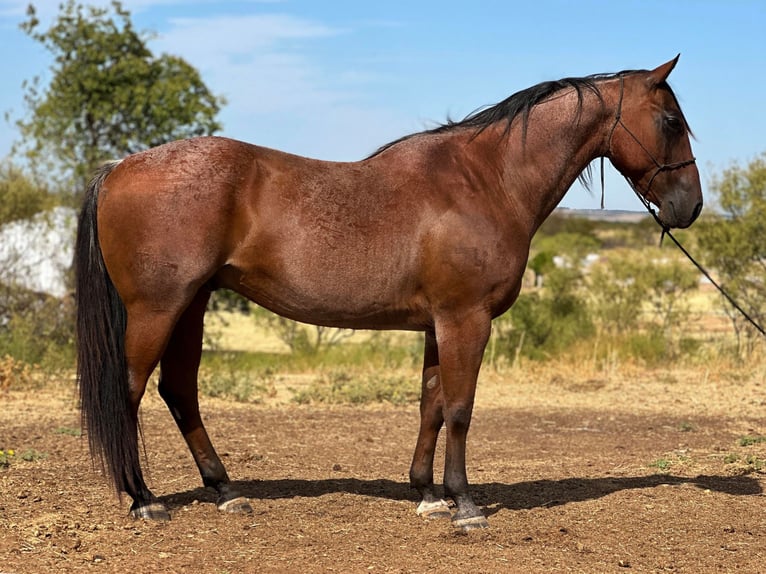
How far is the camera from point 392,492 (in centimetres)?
635

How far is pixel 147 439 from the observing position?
8117 mm

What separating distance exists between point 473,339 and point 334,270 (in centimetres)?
84

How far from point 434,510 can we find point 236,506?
1.15 metres

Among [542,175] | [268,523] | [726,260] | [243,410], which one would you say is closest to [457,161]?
[542,175]

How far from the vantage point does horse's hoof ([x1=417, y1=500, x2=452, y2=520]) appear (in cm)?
569

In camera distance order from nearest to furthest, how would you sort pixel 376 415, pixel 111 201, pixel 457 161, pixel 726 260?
pixel 111 201 < pixel 457 161 < pixel 376 415 < pixel 726 260

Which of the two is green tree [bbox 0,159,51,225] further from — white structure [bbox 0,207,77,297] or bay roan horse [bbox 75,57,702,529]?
bay roan horse [bbox 75,57,702,529]

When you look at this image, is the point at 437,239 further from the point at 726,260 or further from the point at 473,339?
the point at 726,260

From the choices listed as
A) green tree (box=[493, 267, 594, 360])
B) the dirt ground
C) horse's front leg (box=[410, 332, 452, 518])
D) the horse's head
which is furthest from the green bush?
the horse's head

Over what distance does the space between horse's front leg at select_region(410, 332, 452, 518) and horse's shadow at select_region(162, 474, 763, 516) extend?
337 mm

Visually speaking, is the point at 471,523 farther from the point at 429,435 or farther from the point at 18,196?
the point at 18,196

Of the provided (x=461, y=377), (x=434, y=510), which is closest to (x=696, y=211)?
(x=461, y=377)

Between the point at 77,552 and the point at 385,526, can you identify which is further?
the point at 385,526

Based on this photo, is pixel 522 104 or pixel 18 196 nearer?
pixel 522 104
